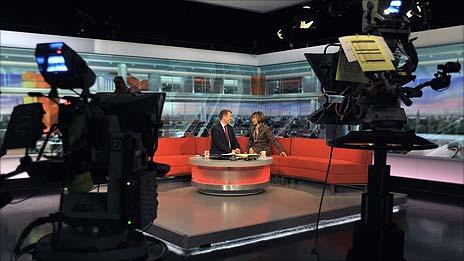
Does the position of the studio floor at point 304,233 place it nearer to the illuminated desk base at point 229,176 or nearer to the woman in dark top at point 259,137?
the illuminated desk base at point 229,176

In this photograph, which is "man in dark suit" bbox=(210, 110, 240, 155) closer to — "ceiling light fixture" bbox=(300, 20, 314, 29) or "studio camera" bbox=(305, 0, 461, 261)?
"ceiling light fixture" bbox=(300, 20, 314, 29)

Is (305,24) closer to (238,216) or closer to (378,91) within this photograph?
(238,216)

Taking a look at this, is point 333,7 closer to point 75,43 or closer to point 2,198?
point 2,198

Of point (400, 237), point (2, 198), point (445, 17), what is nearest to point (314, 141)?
point (445, 17)

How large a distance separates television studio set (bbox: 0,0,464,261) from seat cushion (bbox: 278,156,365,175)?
0.03 m

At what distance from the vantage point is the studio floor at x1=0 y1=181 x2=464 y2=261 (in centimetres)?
393

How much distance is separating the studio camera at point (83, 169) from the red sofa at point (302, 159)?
452 cm

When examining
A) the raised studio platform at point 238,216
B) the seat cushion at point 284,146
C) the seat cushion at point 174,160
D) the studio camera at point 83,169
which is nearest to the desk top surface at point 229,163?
the raised studio platform at point 238,216

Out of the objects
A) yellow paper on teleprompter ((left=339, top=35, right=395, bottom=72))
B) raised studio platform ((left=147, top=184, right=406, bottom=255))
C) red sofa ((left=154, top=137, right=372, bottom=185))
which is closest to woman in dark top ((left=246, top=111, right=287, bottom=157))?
red sofa ((left=154, top=137, right=372, bottom=185))

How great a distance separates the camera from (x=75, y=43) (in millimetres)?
7480

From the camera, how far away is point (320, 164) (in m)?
6.64

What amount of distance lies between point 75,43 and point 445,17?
6.21 m

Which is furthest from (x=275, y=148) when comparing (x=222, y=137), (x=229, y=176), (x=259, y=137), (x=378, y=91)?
(x=378, y=91)

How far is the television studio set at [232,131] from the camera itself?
2143mm
